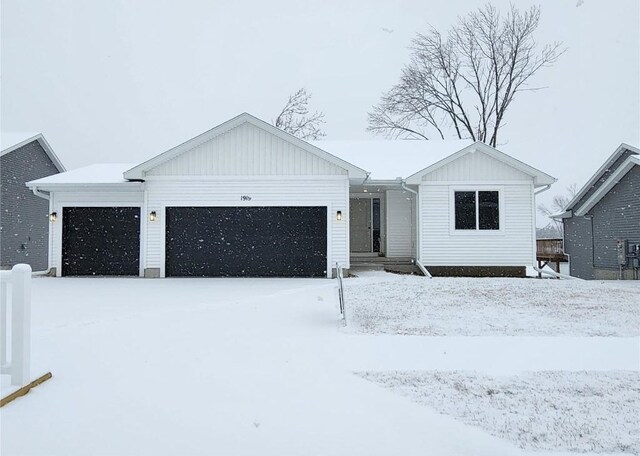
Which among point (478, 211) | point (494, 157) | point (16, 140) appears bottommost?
point (478, 211)

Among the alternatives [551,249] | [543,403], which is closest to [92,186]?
[543,403]

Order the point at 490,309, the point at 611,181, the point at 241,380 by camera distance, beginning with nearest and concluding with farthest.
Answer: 1. the point at 241,380
2. the point at 490,309
3. the point at 611,181

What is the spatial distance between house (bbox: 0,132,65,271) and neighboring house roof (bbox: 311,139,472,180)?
13242 millimetres

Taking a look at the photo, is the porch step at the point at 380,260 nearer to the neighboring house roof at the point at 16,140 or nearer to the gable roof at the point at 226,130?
→ the gable roof at the point at 226,130

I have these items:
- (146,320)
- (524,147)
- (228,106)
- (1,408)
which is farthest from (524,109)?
(1,408)

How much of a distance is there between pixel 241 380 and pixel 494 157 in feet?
40.2

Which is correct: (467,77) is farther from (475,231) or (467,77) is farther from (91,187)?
(91,187)

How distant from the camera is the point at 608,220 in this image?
16922mm

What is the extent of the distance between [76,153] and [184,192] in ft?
138

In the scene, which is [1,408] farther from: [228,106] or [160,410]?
[228,106]

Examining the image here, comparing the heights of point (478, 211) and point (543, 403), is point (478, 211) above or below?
above

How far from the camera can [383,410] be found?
3467 millimetres

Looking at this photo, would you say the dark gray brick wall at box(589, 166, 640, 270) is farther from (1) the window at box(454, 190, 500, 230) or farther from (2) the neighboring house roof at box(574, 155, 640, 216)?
(1) the window at box(454, 190, 500, 230)

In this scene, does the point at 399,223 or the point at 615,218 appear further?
the point at 615,218
